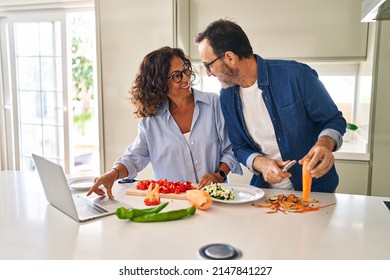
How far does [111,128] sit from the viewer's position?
3.03 metres

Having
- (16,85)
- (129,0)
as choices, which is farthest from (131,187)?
(16,85)

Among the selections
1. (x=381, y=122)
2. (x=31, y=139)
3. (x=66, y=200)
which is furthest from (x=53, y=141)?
(x=381, y=122)

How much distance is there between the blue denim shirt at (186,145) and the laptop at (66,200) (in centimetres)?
40

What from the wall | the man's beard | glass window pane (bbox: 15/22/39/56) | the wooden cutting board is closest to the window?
glass window pane (bbox: 15/22/39/56)

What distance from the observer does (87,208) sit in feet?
4.43

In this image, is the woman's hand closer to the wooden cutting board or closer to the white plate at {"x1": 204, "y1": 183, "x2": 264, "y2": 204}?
the white plate at {"x1": 204, "y1": 183, "x2": 264, "y2": 204}

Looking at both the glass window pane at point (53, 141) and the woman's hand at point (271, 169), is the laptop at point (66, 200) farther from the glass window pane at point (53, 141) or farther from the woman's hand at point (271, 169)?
the glass window pane at point (53, 141)

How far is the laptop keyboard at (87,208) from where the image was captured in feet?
4.25

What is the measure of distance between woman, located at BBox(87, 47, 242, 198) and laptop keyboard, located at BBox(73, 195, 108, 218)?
0.39 metres

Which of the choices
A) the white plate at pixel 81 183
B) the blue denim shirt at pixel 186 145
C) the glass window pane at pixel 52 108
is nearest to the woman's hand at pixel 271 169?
the blue denim shirt at pixel 186 145

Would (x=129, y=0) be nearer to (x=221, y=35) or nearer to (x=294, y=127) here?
(x=221, y=35)

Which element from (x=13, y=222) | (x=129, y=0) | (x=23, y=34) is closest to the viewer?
(x=13, y=222)

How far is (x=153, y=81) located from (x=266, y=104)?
21.0 inches
